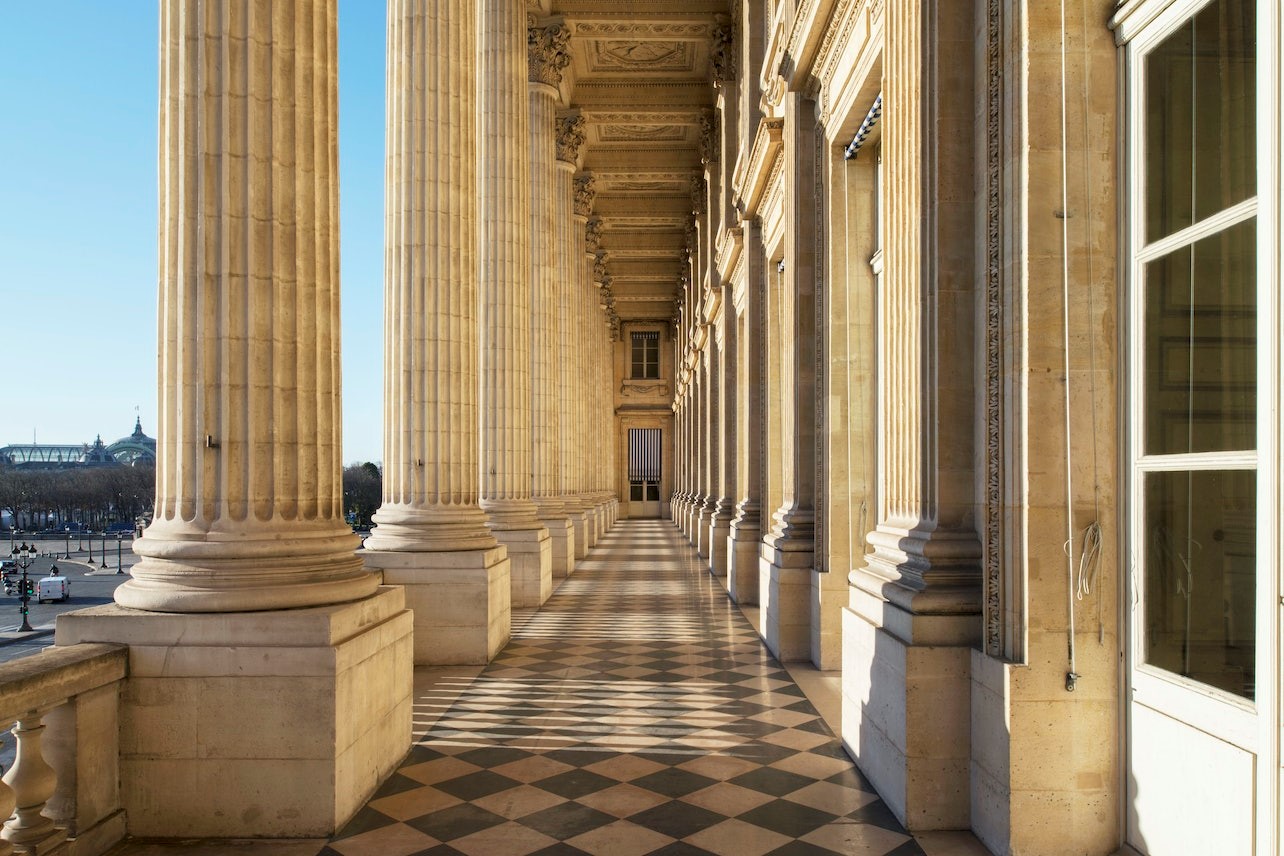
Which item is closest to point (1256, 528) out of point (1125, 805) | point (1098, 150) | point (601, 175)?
point (1125, 805)

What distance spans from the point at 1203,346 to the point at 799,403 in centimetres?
603

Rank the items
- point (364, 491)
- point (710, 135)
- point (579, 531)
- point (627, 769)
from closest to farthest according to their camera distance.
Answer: point (627, 769) → point (579, 531) → point (710, 135) → point (364, 491)

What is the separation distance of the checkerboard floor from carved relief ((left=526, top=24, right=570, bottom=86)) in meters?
12.6

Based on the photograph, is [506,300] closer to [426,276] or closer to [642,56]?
[426,276]

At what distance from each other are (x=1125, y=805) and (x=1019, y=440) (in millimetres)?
1596

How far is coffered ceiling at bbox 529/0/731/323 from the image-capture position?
65.5 feet

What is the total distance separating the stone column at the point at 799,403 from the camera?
9562 mm

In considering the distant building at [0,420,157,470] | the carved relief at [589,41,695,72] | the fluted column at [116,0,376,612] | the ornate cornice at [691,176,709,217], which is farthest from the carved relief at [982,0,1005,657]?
the distant building at [0,420,157,470]

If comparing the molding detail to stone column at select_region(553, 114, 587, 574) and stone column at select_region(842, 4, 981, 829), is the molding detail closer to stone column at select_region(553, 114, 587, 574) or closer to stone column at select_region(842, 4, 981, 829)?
stone column at select_region(842, 4, 981, 829)

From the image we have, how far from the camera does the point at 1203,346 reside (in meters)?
3.79

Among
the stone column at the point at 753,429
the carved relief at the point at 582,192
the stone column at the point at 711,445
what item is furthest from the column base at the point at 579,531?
the carved relief at the point at 582,192

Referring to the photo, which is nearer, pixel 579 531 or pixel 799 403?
pixel 799 403

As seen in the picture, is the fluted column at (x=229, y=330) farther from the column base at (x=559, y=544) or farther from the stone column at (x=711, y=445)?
the stone column at (x=711, y=445)

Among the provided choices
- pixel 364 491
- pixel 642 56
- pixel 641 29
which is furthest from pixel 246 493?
pixel 364 491
